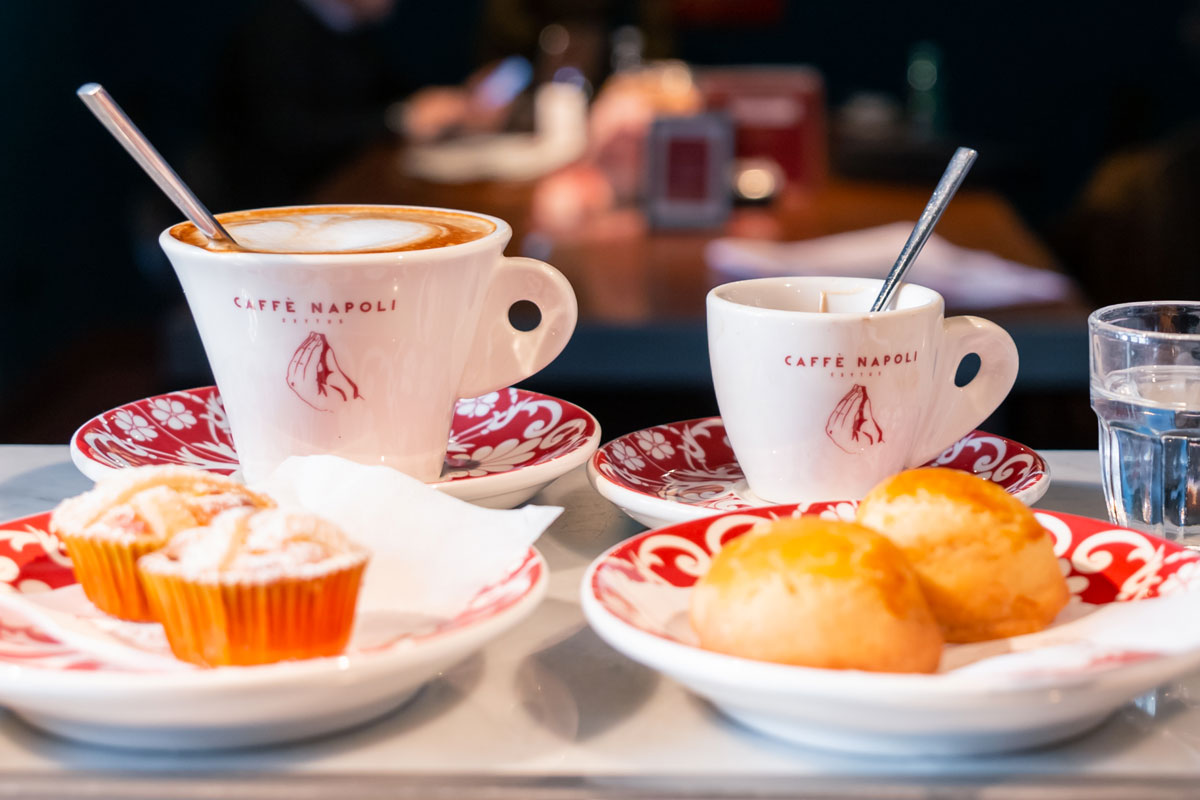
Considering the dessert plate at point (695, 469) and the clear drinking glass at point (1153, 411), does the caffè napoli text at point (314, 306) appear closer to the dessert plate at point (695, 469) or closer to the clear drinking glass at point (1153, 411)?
the dessert plate at point (695, 469)

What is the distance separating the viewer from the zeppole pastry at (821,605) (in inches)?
18.3

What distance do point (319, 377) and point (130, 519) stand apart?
17 centimetres

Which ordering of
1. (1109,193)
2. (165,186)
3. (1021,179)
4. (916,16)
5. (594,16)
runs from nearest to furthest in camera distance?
(165,186), (1109,193), (1021,179), (594,16), (916,16)

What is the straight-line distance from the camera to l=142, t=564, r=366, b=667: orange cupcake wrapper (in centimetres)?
49

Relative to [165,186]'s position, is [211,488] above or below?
below

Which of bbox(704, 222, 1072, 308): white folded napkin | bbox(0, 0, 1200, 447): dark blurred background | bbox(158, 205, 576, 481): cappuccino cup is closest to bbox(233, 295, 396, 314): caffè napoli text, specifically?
bbox(158, 205, 576, 481): cappuccino cup

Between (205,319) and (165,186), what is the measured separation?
76mm

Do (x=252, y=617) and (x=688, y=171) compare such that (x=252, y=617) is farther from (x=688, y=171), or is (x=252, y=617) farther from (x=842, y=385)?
(x=688, y=171)

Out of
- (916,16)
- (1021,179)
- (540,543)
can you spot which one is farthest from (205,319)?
(916,16)

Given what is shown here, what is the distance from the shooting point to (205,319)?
723 mm

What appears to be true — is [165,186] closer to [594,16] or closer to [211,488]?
[211,488]

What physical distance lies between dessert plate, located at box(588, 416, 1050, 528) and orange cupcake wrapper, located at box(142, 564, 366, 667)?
217 millimetres

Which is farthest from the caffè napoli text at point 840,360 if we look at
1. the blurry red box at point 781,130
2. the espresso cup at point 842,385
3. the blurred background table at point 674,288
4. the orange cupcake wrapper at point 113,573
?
the blurry red box at point 781,130

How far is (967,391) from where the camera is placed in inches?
30.3
